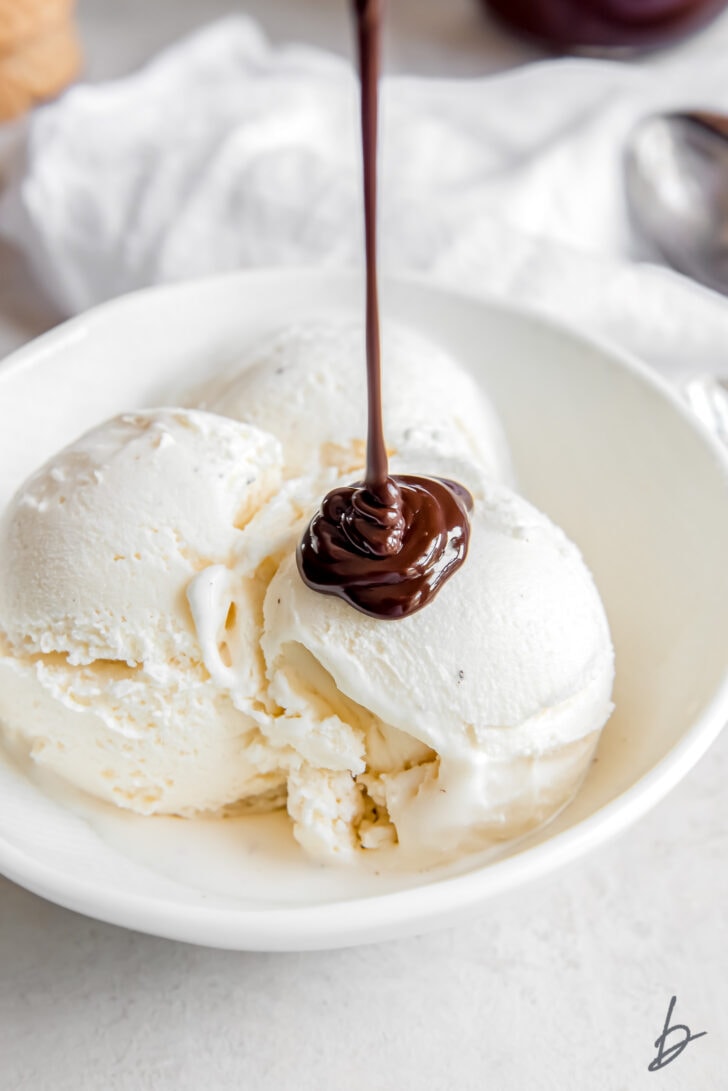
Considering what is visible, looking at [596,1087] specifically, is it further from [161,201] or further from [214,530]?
[161,201]

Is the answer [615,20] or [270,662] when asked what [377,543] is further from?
[615,20]

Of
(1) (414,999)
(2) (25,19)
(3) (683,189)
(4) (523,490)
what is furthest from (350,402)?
(2) (25,19)

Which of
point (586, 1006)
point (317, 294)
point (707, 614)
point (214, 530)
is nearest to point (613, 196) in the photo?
point (317, 294)

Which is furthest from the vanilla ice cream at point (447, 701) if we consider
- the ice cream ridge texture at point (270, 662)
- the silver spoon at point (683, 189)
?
the silver spoon at point (683, 189)

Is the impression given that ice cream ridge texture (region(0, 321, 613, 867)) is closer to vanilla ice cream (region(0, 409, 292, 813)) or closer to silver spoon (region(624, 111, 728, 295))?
vanilla ice cream (region(0, 409, 292, 813))

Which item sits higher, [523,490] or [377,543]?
[377,543]

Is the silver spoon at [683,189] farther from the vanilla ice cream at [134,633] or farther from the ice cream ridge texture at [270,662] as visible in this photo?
the vanilla ice cream at [134,633]
